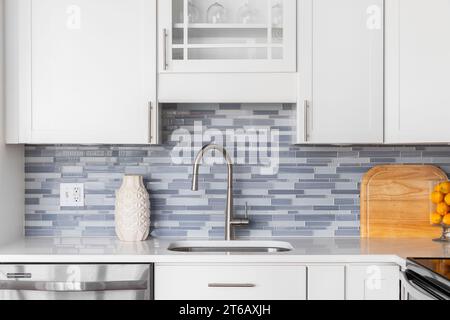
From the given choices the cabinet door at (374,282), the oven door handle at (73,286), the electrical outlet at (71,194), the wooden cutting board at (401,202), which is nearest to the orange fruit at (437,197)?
the wooden cutting board at (401,202)

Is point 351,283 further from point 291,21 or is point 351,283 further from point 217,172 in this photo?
point 291,21

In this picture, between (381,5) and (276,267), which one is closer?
(276,267)

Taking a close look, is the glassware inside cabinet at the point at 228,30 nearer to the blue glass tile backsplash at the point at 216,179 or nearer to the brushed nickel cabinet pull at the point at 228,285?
the blue glass tile backsplash at the point at 216,179

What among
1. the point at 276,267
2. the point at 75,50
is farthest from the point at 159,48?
the point at 276,267

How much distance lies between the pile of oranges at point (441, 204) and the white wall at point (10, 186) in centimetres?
193

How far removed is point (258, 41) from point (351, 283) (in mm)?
1123

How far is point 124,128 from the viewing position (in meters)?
2.66

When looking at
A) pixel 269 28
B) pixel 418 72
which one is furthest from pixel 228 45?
pixel 418 72

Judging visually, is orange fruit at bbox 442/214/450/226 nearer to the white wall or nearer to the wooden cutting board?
the wooden cutting board

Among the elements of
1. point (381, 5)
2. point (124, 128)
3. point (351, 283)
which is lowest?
point (351, 283)

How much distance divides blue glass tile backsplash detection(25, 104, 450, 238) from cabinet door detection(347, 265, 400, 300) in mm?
580

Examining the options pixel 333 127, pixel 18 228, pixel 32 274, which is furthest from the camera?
pixel 18 228

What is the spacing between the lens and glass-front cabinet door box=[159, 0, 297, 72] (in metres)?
2.66

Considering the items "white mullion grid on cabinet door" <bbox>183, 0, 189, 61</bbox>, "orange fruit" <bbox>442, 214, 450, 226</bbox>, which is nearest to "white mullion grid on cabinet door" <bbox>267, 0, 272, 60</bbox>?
"white mullion grid on cabinet door" <bbox>183, 0, 189, 61</bbox>
